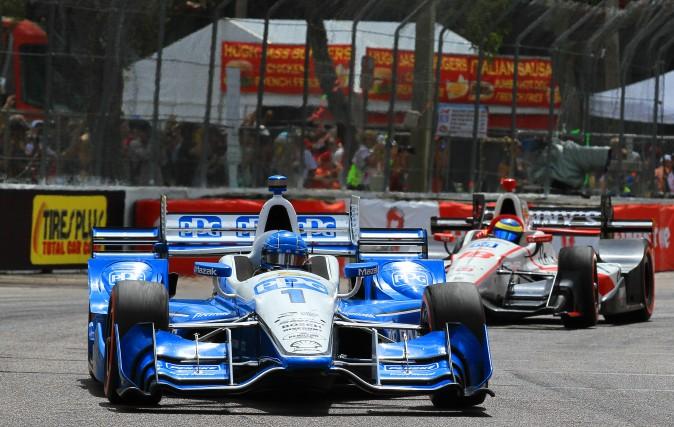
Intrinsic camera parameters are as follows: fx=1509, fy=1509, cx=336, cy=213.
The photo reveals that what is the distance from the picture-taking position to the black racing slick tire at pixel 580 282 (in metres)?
15.2

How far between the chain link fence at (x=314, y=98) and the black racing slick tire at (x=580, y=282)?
7494mm

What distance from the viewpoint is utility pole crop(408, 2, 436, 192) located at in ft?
75.2

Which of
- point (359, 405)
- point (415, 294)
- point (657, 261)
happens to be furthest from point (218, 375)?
point (657, 261)

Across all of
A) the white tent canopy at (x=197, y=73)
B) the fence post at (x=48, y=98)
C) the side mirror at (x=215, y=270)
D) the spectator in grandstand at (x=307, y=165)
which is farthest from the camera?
the spectator in grandstand at (x=307, y=165)

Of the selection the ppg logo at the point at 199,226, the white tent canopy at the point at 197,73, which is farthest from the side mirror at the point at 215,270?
the white tent canopy at the point at 197,73

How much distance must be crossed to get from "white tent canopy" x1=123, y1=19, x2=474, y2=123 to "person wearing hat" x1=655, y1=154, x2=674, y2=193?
7877 mm

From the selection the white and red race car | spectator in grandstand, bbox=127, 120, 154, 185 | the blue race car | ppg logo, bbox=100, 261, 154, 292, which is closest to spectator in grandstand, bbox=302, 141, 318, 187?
spectator in grandstand, bbox=127, 120, 154, 185

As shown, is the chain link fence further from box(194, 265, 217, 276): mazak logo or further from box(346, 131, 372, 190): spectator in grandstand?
box(194, 265, 217, 276): mazak logo

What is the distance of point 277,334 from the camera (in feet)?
27.7

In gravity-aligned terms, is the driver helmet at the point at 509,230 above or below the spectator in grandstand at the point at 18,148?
below

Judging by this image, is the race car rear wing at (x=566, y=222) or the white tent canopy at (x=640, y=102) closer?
the race car rear wing at (x=566, y=222)

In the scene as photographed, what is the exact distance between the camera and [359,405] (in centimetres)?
898

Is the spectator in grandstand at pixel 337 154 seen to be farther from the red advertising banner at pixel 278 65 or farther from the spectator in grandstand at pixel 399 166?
the spectator in grandstand at pixel 399 166

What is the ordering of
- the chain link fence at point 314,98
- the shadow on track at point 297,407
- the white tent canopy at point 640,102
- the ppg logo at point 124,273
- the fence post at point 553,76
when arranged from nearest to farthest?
the shadow on track at point 297,407, the ppg logo at point 124,273, the chain link fence at point 314,98, the fence post at point 553,76, the white tent canopy at point 640,102
